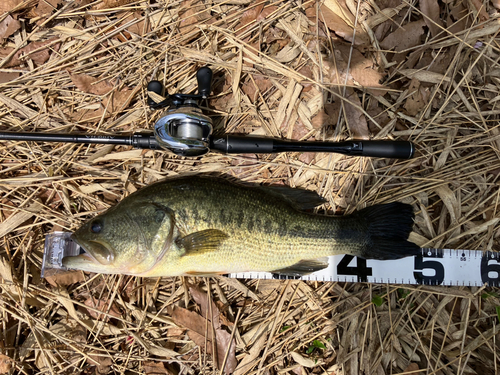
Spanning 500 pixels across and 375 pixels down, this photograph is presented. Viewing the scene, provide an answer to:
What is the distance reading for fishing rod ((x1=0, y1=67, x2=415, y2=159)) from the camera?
8.96 ft

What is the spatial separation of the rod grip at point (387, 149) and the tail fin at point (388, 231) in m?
0.47

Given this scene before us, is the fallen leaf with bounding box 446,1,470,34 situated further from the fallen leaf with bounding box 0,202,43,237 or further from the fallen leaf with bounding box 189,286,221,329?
the fallen leaf with bounding box 0,202,43,237

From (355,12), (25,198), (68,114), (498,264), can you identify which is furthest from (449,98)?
(25,198)

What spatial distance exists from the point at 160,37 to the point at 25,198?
7.16ft

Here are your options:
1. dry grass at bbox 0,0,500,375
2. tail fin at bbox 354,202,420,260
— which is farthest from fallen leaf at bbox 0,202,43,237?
tail fin at bbox 354,202,420,260

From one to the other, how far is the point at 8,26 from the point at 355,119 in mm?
3729

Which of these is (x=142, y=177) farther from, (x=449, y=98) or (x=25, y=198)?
(x=449, y=98)

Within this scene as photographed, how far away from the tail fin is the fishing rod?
0.51m

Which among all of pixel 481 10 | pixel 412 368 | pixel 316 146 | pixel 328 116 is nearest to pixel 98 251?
pixel 316 146

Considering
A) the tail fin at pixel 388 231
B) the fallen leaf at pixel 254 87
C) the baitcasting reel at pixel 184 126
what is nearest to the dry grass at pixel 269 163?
the fallen leaf at pixel 254 87

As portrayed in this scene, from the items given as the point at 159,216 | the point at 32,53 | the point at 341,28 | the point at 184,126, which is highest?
the point at 341,28

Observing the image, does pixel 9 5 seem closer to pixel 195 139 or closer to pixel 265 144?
pixel 195 139

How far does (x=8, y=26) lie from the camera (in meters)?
3.38

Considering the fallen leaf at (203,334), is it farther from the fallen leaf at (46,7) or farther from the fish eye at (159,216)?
the fallen leaf at (46,7)
